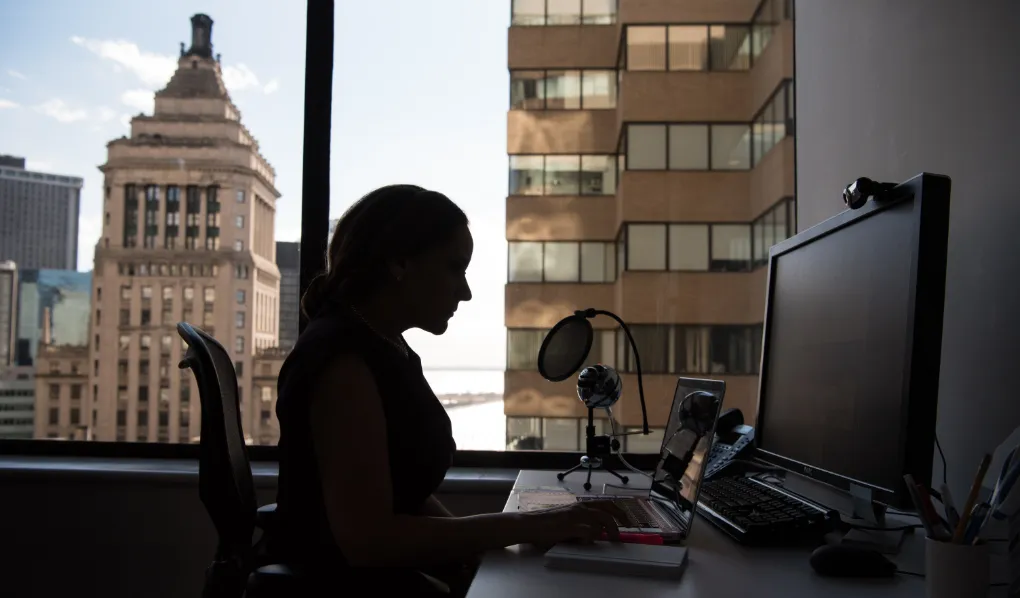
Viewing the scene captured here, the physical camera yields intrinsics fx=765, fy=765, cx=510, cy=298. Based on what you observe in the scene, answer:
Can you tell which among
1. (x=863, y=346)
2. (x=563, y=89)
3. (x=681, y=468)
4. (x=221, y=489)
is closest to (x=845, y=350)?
(x=863, y=346)

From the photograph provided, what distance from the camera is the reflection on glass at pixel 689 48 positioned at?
9.89ft

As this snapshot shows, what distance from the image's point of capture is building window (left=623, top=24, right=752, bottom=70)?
299 cm

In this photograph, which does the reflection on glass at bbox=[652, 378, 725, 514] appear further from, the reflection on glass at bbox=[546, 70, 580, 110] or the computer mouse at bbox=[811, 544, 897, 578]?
the reflection on glass at bbox=[546, 70, 580, 110]

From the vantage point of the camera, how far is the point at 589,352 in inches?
75.1

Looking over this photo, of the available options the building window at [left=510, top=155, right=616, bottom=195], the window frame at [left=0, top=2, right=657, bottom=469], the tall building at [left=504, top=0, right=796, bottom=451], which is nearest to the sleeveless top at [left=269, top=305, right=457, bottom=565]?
the window frame at [left=0, top=2, right=657, bottom=469]

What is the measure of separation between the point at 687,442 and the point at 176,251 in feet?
8.29

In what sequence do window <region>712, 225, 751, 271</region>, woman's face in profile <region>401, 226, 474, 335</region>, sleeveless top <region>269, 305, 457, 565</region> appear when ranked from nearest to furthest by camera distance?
sleeveless top <region>269, 305, 457, 565</region>
woman's face in profile <region>401, 226, 474, 335</region>
window <region>712, 225, 751, 271</region>

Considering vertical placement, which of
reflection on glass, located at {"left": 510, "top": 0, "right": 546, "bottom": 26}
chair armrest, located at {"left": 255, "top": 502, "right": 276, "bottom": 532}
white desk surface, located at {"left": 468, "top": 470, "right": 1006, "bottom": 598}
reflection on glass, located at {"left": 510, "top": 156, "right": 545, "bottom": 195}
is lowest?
chair armrest, located at {"left": 255, "top": 502, "right": 276, "bottom": 532}

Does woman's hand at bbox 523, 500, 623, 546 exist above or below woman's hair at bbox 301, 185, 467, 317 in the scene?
below

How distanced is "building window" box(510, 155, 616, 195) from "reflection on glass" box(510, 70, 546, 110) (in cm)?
21

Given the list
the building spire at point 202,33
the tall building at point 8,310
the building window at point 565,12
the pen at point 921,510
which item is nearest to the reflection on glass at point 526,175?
the building window at point 565,12

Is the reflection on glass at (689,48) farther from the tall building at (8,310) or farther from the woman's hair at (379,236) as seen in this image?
the tall building at (8,310)

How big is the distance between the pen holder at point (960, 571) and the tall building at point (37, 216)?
3.22m

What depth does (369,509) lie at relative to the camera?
1.07 metres
